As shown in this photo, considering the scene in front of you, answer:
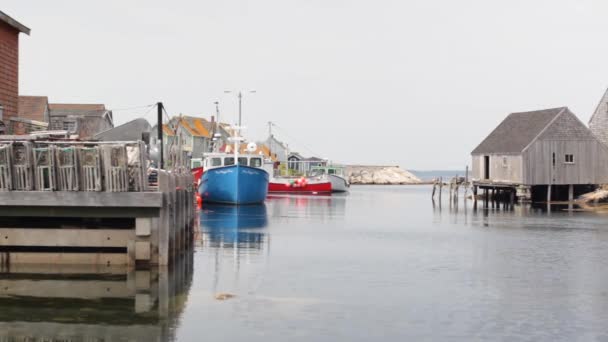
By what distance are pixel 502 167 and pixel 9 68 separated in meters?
42.1

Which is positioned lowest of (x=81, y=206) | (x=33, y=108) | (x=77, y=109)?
(x=81, y=206)

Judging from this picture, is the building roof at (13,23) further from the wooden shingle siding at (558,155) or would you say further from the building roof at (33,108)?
the wooden shingle siding at (558,155)

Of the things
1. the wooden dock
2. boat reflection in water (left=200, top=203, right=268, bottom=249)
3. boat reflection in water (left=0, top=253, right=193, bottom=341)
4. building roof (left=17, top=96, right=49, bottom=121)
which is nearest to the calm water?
boat reflection in water (left=0, top=253, right=193, bottom=341)

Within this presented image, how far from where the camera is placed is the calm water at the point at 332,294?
14.8 metres

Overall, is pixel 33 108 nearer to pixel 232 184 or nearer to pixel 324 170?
pixel 232 184

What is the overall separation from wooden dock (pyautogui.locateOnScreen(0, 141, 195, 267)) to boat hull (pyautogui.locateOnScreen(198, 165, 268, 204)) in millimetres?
33209

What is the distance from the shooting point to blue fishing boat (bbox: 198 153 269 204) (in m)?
54.8

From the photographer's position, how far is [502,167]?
6303 centimetres

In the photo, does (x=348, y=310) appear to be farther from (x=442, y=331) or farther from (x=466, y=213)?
(x=466, y=213)

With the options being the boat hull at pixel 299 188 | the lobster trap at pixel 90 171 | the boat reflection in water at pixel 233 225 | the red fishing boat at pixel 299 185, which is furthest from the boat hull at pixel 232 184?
the lobster trap at pixel 90 171

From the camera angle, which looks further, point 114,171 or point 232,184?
point 232,184

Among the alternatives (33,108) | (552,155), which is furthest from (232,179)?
(552,155)

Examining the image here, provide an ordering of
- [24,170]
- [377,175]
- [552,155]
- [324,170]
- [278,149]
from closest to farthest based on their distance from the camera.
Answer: [24,170] → [552,155] → [324,170] → [278,149] → [377,175]

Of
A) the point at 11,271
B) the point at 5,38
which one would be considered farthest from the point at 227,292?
the point at 5,38
